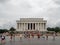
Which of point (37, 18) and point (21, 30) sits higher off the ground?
point (37, 18)

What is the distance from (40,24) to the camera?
14162 centimetres

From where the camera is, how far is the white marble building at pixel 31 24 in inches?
5428

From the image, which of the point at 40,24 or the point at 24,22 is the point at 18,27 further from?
the point at 40,24

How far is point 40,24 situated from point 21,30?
49.0ft

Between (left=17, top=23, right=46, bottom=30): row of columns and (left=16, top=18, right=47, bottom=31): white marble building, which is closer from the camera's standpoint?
(left=16, top=18, right=47, bottom=31): white marble building

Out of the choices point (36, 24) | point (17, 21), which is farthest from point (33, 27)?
point (17, 21)

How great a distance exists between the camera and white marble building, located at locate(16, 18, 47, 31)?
5428 inches

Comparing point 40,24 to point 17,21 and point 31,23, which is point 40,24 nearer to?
point 31,23

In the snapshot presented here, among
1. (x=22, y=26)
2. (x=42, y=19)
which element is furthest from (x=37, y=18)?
(x=22, y=26)

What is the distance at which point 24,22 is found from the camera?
141 meters

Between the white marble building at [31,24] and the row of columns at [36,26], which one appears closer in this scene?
the white marble building at [31,24]

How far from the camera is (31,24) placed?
460 feet

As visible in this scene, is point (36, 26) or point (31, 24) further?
point (36, 26)

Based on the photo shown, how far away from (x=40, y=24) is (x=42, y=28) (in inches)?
162
